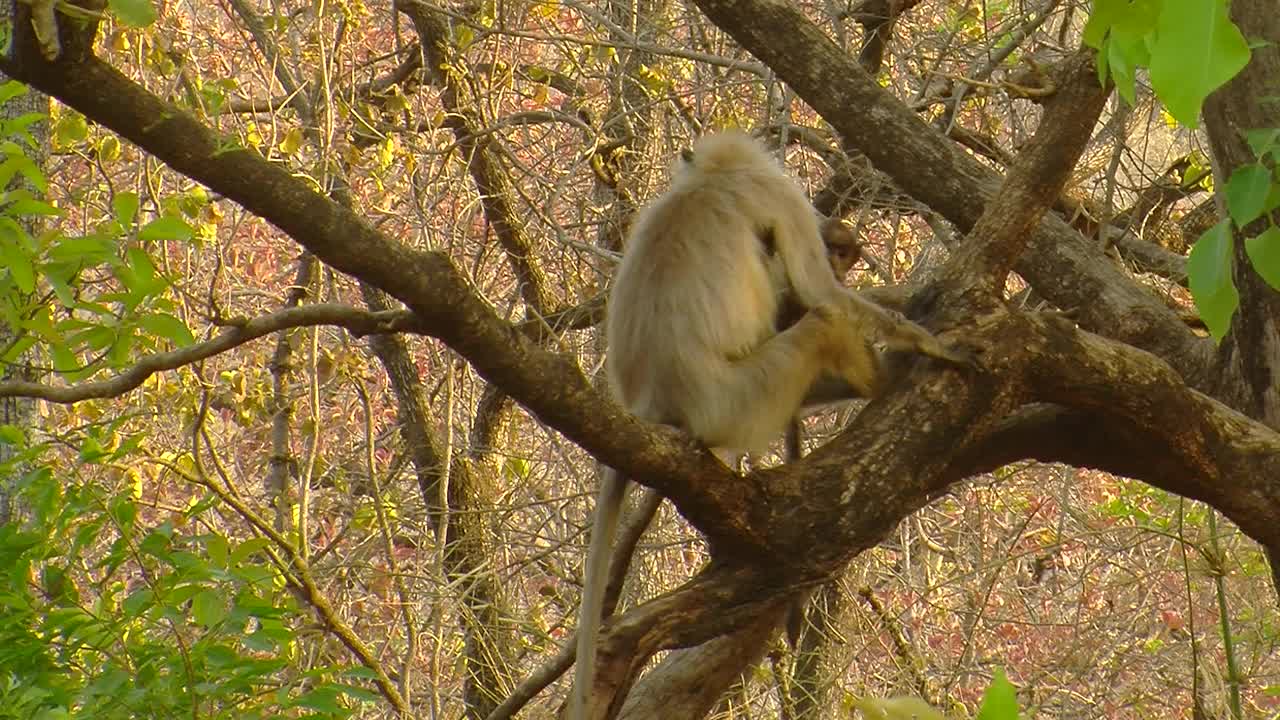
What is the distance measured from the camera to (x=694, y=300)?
3469 millimetres

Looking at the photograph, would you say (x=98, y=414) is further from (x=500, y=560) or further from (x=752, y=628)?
(x=752, y=628)

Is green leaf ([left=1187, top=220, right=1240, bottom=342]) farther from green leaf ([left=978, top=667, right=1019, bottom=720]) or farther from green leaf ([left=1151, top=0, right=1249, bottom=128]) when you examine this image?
green leaf ([left=978, top=667, right=1019, bottom=720])

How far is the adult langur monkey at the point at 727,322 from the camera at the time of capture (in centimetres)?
343

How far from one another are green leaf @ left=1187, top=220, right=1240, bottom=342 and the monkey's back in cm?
195

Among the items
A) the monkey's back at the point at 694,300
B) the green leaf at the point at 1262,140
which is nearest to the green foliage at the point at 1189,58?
the green leaf at the point at 1262,140

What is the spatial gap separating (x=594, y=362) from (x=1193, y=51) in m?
5.14

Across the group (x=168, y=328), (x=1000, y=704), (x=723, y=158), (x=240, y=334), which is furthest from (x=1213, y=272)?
(x=723, y=158)

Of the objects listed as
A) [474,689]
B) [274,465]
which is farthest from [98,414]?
[474,689]

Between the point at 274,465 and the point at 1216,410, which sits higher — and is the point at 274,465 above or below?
above

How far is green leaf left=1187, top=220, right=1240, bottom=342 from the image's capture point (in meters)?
1.47

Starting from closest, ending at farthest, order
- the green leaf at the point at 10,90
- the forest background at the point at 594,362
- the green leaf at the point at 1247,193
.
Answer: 1. the green leaf at the point at 1247,193
2. the forest background at the point at 594,362
3. the green leaf at the point at 10,90

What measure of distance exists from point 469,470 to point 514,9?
2081mm

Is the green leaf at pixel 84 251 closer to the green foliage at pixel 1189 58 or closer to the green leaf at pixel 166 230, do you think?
the green leaf at pixel 166 230

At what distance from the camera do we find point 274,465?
6.77m
